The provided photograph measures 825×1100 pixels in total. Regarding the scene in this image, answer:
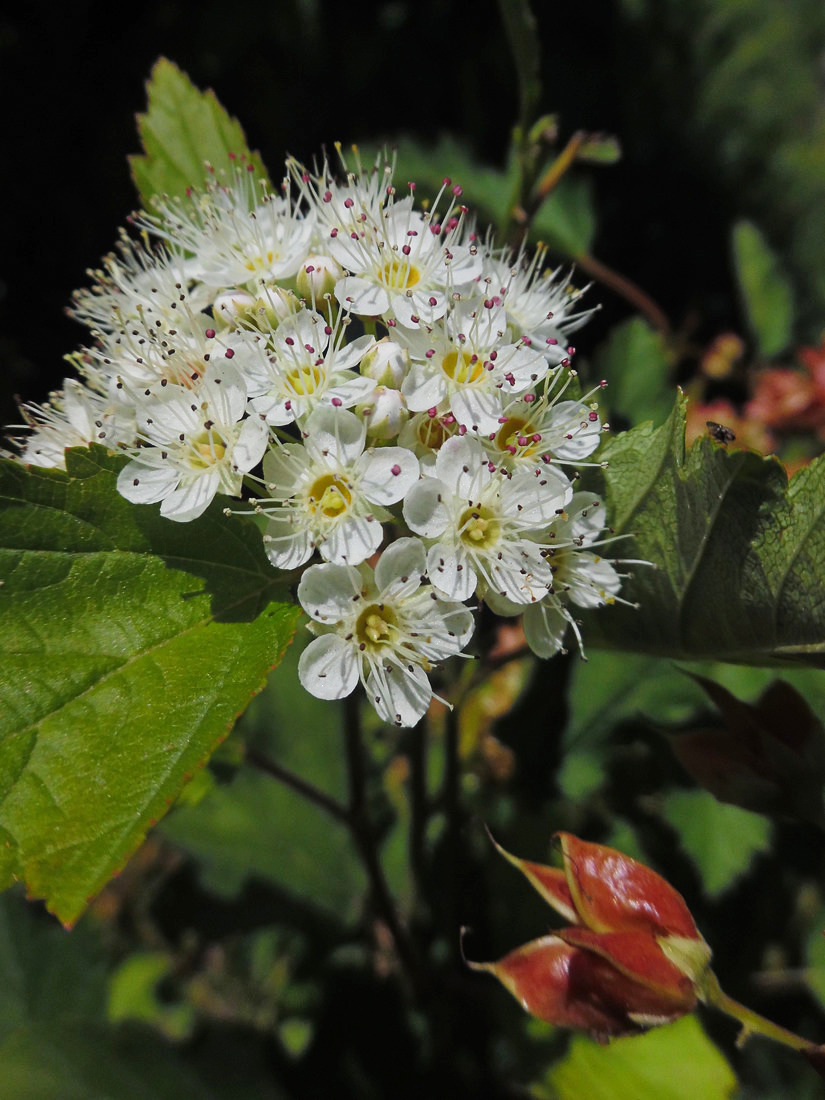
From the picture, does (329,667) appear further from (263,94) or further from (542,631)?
(263,94)

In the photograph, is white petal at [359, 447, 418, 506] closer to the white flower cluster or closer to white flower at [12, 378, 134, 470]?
the white flower cluster

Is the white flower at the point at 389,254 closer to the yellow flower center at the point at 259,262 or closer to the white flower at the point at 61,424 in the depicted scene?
the yellow flower center at the point at 259,262

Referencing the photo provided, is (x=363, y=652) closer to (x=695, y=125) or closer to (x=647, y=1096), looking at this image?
(x=647, y=1096)

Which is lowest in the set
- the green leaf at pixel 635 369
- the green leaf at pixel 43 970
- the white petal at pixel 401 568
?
the green leaf at pixel 43 970

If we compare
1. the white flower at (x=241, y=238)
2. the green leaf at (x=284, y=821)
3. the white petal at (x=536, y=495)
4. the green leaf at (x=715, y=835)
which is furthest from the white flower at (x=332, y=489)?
the green leaf at (x=715, y=835)

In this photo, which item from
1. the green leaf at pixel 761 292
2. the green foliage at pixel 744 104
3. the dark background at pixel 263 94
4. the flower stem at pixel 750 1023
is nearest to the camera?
the flower stem at pixel 750 1023
